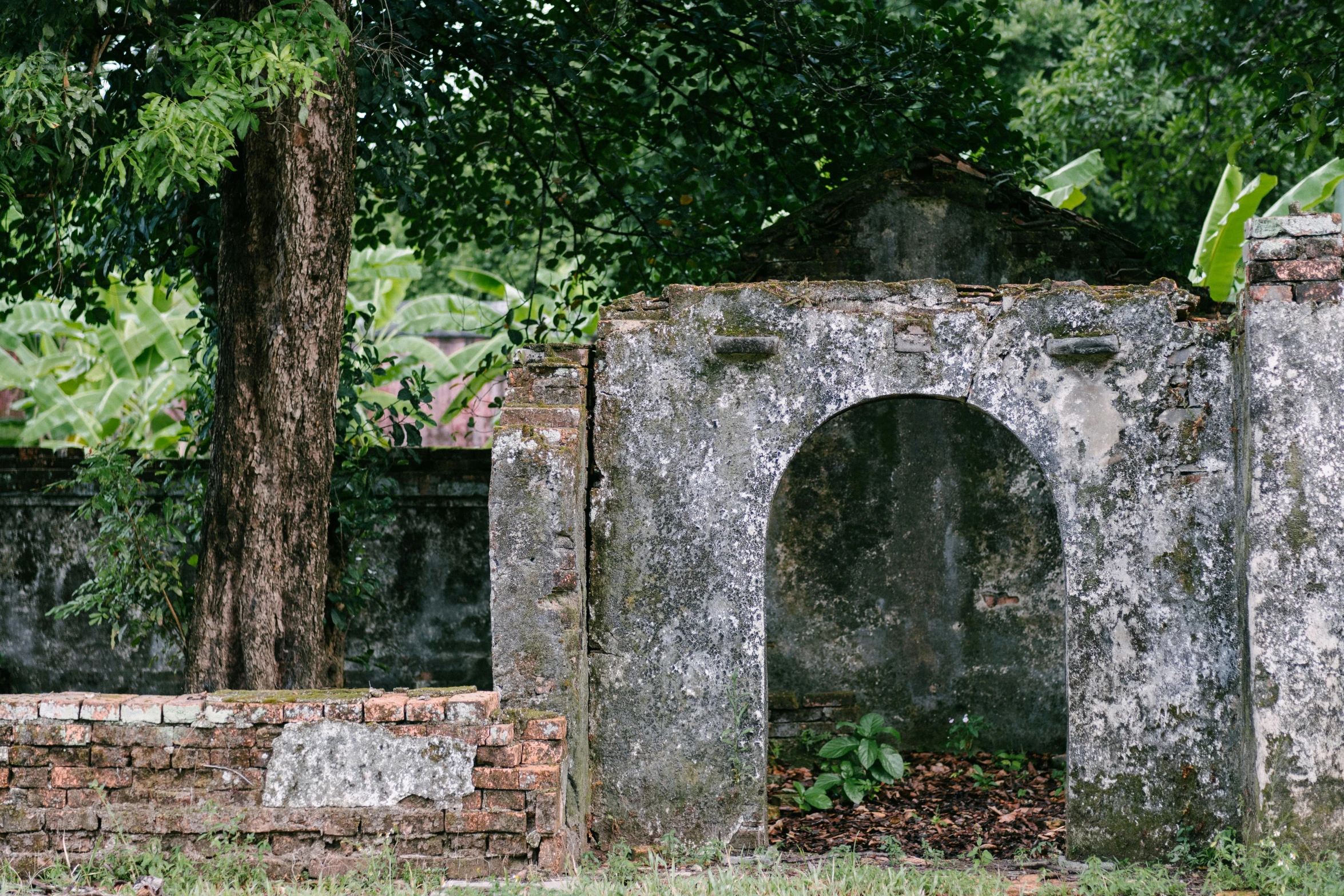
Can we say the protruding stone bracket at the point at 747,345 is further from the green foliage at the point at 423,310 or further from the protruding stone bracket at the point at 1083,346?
the green foliage at the point at 423,310

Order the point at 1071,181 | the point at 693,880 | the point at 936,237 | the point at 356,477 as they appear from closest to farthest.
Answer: the point at 693,880 < the point at 356,477 < the point at 936,237 < the point at 1071,181

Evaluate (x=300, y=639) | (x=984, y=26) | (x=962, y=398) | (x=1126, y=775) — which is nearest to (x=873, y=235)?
(x=984, y=26)

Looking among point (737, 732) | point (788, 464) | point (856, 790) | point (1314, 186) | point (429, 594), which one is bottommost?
point (856, 790)

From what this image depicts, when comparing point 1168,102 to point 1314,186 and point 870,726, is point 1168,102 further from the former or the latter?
point 870,726

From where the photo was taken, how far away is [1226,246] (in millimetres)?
8820

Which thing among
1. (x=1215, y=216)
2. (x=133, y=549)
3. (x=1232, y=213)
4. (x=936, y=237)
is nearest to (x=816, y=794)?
(x=936, y=237)

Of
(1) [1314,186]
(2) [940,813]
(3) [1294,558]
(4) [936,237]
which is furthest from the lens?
(1) [1314,186]

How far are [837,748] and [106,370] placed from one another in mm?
10013

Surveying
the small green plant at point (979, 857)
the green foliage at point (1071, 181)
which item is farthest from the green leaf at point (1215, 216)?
the small green plant at point (979, 857)

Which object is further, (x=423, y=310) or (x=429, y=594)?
(x=423, y=310)

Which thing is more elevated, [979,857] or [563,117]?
[563,117]

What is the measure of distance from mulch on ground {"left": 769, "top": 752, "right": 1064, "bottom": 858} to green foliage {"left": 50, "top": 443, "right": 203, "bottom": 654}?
3771 millimetres

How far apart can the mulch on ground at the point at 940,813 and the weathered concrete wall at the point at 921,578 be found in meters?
0.32

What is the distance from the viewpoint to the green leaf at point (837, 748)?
7.34m
